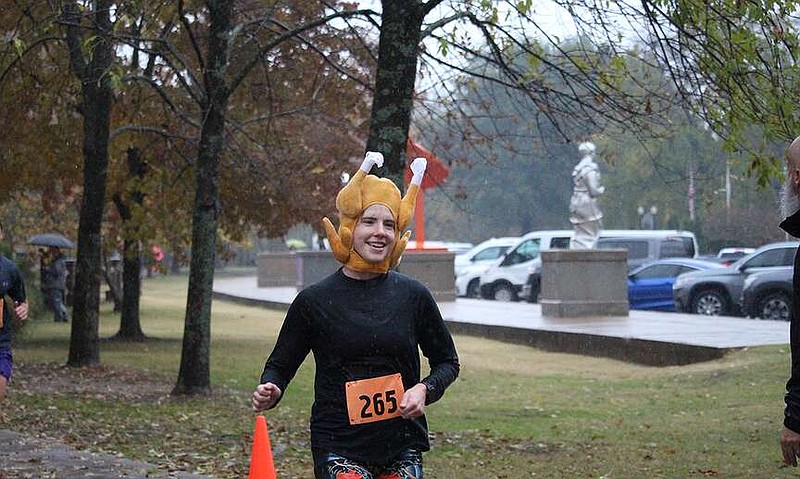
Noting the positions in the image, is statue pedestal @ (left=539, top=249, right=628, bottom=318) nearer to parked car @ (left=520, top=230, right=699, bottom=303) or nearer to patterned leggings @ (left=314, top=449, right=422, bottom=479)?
parked car @ (left=520, top=230, right=699, bottom=303)

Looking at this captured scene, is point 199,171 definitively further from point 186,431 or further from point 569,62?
point 569,62

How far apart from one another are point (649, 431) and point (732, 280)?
1805cm

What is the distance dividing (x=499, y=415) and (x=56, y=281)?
22422mm

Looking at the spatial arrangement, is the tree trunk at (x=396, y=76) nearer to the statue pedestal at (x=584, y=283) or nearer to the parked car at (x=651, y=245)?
the statue pedestal at (x=584, y=283)

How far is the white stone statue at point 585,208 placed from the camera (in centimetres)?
3347

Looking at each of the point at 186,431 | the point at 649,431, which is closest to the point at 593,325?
the point at 649,431

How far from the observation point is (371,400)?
5074mm

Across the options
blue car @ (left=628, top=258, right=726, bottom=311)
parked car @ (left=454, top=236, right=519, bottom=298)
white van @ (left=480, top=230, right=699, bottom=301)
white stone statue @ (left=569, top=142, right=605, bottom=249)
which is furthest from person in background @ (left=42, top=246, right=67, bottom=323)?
blue car @ (left=628, top=258, right=726, bottom=311)

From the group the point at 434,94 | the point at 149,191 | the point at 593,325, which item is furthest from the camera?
the point at 593,325

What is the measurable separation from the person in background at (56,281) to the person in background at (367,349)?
2970 centimetres

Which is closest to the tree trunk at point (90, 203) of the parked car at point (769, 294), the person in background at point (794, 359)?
the person in background at point (794, 359)

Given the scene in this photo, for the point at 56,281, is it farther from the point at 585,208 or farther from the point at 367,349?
the point at 367,349

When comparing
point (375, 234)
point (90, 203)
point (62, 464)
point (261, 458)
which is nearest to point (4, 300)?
point (62, 464)

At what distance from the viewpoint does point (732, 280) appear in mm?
30266
